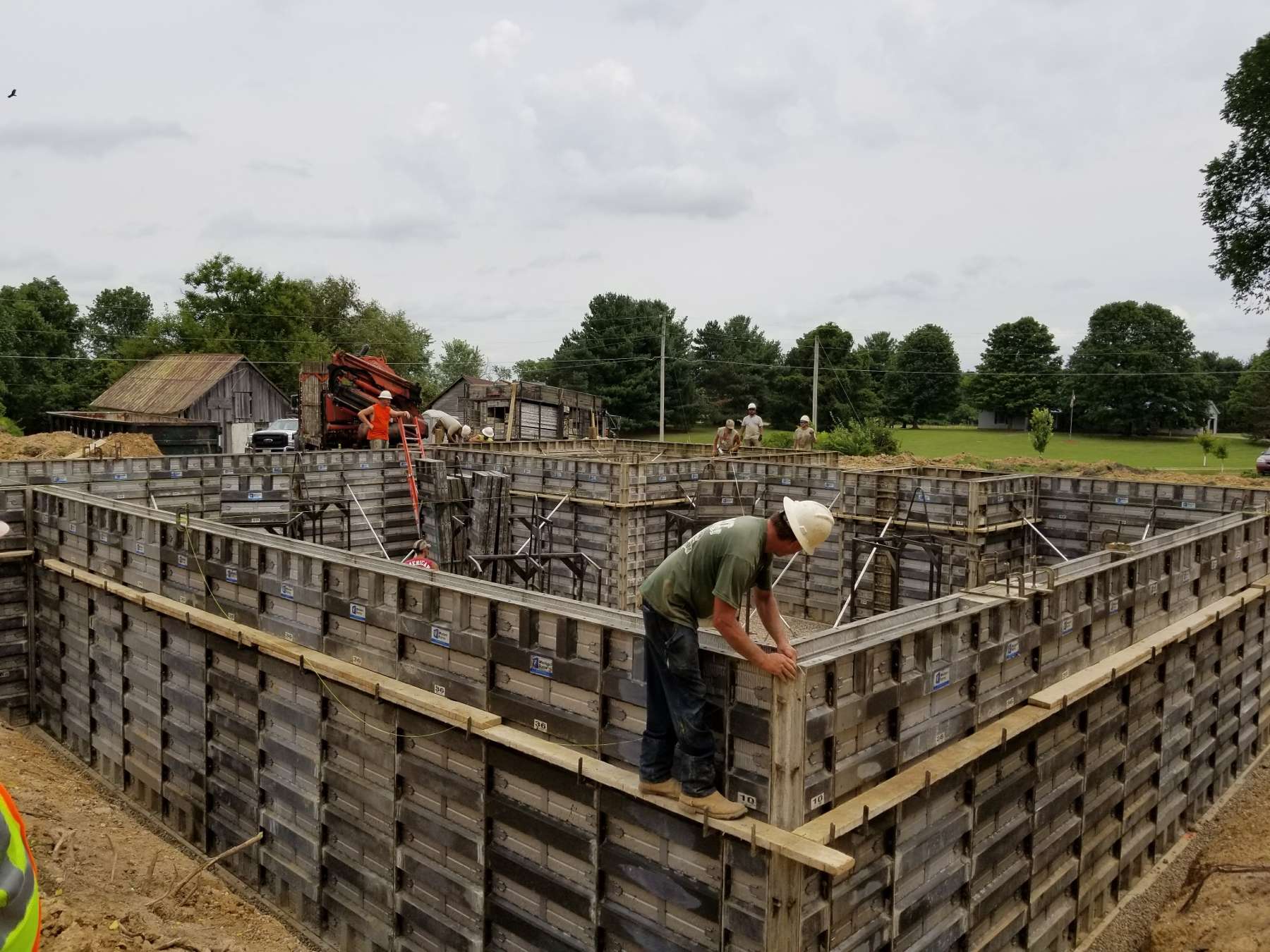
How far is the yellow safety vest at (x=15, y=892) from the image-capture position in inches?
109

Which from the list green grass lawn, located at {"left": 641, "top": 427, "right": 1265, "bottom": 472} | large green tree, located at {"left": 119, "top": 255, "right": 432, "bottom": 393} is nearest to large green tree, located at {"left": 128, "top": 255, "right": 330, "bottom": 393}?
large green tree, located at {"left": 119, "top": 255, "right": 432, "bottom": 393}

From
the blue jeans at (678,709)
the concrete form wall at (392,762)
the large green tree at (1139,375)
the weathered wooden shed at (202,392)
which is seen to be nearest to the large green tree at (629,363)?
the weathered wooden shed at (202,392)

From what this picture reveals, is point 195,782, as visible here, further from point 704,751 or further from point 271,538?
point 704,751

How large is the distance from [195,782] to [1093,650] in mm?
9612

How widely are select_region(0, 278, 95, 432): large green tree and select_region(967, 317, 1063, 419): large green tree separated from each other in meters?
68.3

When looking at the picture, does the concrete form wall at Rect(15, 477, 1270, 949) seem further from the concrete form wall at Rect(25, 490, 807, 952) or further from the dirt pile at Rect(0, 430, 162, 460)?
the dirt pile at Rect(0, 430, 162, 460)

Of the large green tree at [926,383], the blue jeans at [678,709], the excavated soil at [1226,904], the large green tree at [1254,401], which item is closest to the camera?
the blue jeans at [678,709]

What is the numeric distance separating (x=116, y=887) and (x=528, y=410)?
30625 mm

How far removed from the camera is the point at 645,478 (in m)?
18.0

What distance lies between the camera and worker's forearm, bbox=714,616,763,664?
17.1 feet

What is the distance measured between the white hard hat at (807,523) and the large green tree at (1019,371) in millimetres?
75624

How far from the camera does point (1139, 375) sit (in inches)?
2783

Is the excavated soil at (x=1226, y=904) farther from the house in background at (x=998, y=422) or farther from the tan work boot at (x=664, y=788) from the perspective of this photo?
the house in background at (x=998, y=422)

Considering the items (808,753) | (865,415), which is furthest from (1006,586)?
(865,415)
